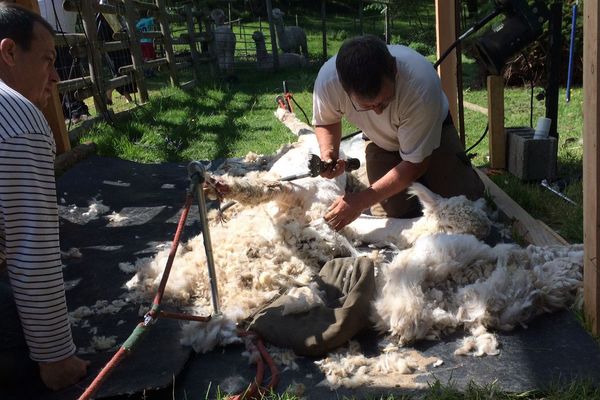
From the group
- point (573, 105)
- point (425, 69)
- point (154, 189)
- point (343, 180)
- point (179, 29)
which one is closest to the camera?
point (425, 69)

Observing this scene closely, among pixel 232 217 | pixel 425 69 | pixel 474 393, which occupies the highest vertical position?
pixel 425 69

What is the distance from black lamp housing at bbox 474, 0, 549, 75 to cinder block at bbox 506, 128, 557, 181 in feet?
1.76

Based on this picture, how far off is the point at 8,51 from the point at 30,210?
1.67 feet

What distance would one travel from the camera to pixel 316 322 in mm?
1958

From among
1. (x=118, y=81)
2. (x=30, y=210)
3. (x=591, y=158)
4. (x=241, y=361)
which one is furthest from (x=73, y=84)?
(x=591, y=158)

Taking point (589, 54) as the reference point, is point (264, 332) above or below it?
below

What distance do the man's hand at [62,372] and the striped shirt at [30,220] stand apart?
0.08m

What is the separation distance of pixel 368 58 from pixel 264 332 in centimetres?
116

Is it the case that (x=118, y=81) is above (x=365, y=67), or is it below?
below

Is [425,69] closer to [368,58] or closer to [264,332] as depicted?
[368,58]

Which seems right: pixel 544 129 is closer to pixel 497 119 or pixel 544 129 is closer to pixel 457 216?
pixel 497 119

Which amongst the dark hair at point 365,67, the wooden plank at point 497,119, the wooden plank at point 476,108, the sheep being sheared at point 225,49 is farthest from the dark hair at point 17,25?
the sheep being sheared at point 225,49

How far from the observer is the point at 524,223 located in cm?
282

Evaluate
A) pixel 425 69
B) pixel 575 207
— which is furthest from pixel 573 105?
pixel 425 69
